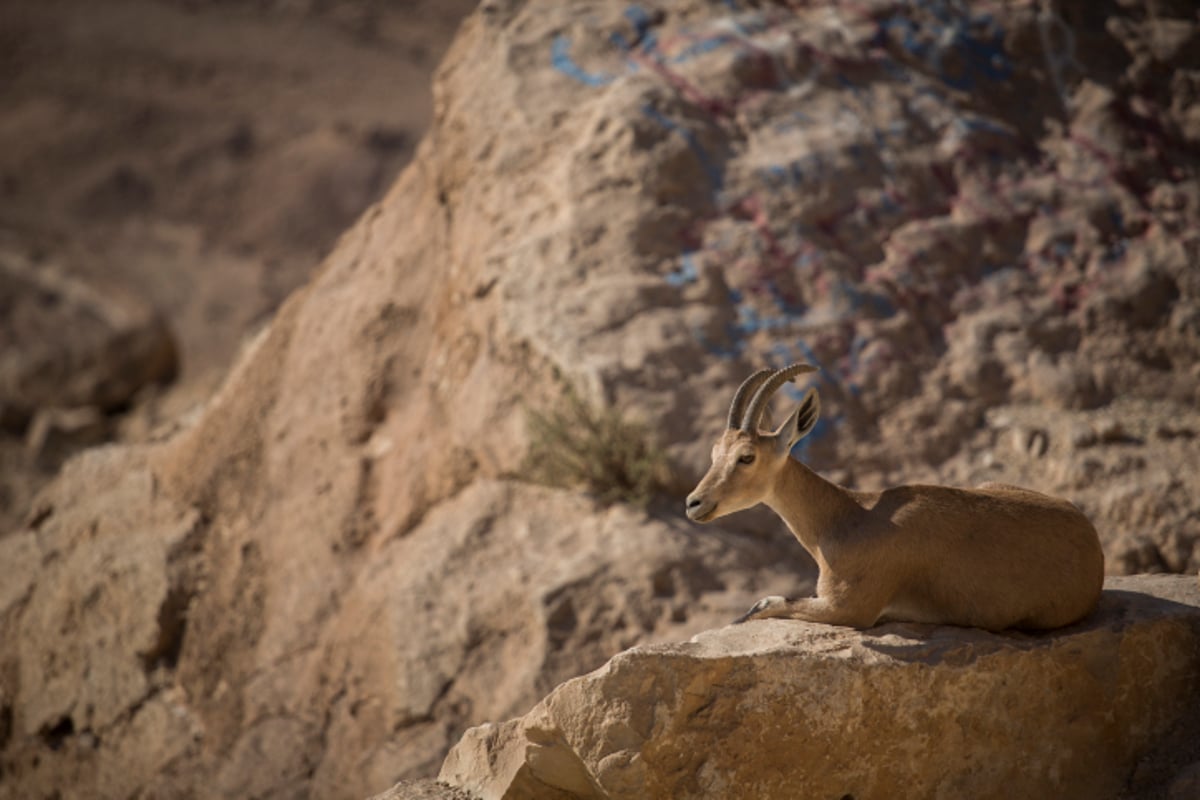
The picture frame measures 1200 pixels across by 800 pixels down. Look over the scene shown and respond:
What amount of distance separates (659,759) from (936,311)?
4.61 meters

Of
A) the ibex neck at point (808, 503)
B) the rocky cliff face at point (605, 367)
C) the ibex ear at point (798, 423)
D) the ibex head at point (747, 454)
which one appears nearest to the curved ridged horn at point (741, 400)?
the ibex head at point (747, 454)

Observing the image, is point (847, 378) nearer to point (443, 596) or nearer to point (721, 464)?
point (443, 596)

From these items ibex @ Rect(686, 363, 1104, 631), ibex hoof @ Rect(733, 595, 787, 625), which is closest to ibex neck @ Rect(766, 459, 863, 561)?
ibex @ Rect(686, 363, 1104, 631)

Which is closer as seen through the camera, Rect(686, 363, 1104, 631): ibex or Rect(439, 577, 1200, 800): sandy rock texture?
Rect(439, 577, 1200, 800): sandy rock texture

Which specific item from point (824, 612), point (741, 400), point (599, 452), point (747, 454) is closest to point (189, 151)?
point (599, 452)

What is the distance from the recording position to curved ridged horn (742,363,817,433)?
15.0 feet

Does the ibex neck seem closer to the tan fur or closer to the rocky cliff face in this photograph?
the tan fur

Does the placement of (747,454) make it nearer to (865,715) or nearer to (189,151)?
(865,715)

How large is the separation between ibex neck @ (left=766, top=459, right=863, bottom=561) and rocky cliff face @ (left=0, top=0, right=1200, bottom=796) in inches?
85.0

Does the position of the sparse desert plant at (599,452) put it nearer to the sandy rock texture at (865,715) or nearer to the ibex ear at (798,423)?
the ibex ear at (798,423)

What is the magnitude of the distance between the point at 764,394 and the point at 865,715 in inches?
48.1

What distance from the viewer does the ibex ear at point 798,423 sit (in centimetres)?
462

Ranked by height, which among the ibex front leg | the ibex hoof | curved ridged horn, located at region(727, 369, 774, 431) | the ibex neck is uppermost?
curved ridged horn, located at region(727, 369, 774, 431)

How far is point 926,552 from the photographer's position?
4.55 m
